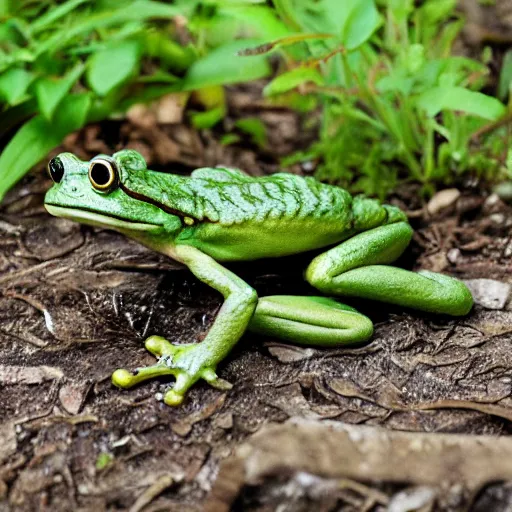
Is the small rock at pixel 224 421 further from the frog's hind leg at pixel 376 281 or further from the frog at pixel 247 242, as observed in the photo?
the frog's hind leg at pixel 376 281

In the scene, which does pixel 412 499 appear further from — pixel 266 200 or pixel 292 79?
pixel 292 79

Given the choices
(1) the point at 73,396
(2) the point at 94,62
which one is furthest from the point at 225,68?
(1) the point at 73,396

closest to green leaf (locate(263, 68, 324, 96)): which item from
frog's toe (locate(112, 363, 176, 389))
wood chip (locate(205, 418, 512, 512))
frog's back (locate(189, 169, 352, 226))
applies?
frog's back (locate(189, 169, 352, 226))

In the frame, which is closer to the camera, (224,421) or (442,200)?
(224,421)

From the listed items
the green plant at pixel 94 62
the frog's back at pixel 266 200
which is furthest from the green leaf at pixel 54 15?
the frog's back at pixel 266 200

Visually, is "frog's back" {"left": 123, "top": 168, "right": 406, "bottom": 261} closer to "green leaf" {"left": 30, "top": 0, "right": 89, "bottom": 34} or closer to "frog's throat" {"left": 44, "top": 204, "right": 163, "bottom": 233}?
"frog's throat" {"left": 44, "top": 204, "right": 163, "bottom": 233}
